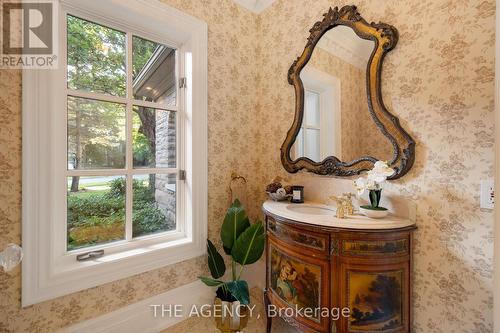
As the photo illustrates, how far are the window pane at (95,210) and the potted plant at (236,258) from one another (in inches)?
28.3

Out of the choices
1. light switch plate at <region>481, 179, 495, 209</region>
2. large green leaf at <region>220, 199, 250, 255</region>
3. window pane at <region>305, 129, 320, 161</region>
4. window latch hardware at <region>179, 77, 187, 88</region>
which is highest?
window latch hardware at <region>179, 77, 187, 88</region>

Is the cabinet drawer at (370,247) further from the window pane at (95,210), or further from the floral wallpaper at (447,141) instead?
the window pane at (95,210)

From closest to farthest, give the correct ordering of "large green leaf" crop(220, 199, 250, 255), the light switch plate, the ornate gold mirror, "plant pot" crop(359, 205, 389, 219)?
the light switch plate
"plant pot" crop(359, 205, 389, 219)
the ornate gold mirror
"large green leaf" crop(220, 199, 250, 255)

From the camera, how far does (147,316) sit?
5.25ft

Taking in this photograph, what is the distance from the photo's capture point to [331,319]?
1181 millimetres

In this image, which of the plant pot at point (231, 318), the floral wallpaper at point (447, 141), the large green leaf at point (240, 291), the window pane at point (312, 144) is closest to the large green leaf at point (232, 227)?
the large green leaf at point (240, 291)

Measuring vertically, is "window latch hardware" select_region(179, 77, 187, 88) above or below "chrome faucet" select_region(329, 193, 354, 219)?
above

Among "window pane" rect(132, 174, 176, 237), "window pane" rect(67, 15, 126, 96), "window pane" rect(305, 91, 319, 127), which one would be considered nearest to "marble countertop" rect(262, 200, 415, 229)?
"window pane" rect(305, 91, 319, 127)

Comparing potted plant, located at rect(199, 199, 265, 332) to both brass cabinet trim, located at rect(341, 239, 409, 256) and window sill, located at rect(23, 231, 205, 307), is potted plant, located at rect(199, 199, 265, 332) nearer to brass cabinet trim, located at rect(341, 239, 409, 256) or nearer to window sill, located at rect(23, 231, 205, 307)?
window sill, located at rect(23, 231, 205, 307)

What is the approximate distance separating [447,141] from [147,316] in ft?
7.16

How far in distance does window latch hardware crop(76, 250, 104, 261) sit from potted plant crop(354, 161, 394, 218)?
1.69 meters

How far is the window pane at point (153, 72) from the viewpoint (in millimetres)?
1694

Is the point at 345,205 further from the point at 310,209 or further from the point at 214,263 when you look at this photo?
the point at 214,263

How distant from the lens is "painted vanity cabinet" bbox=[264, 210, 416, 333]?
114 cm
